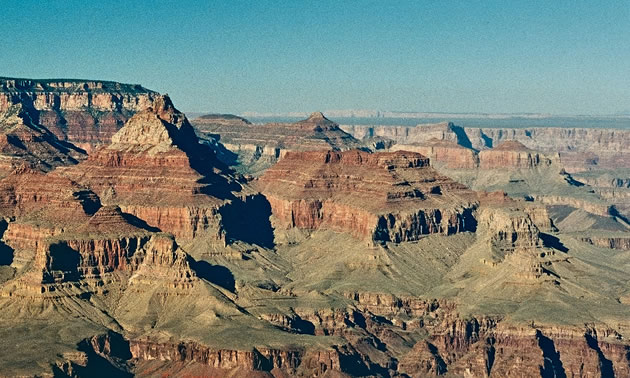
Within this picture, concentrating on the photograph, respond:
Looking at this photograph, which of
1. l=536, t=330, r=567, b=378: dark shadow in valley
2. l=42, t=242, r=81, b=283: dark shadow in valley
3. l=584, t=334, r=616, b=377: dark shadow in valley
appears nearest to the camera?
l=536, t=330, r=567, b=378: dark shadow in valley

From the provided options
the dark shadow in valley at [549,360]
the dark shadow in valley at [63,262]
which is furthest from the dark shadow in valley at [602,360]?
the dark shadow in valley at [63,262]

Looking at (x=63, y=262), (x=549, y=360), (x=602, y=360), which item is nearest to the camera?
(x=549, y=360)

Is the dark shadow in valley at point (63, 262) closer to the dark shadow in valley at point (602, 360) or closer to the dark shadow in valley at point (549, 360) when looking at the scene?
the dark shadow in valley at point (549, 360)

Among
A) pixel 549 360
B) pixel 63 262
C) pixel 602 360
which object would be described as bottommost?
pixel 602 360

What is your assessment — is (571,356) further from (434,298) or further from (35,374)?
(35,374)

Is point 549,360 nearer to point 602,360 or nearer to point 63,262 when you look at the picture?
point 602,360

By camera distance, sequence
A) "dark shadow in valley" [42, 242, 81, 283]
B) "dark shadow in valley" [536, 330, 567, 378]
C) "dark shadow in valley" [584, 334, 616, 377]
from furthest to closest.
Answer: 1. "dark shadow in valley" [42, 242, 81, 283]
2. "dark shadow in valley" [584, 334, 616, 377]
3. "dark shadow in valley" [536, 330, 567, 378]

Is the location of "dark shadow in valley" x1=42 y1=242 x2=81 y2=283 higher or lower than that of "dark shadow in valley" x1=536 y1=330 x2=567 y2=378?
higher

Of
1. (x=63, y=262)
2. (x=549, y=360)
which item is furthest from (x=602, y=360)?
(x=63, y=262)

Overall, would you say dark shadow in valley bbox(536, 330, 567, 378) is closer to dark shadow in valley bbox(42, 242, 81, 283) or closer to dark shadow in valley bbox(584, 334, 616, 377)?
dark shadow in valley bbox(584, 334, 616, 377)

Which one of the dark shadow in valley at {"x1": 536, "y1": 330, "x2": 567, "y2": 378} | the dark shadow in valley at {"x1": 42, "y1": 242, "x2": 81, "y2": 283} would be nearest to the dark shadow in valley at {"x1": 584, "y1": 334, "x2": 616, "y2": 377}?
the dark shadow in valley at {"x1": 536, "y1": 330, "x2": 567, "y2": 378}

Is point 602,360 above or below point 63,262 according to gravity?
below
